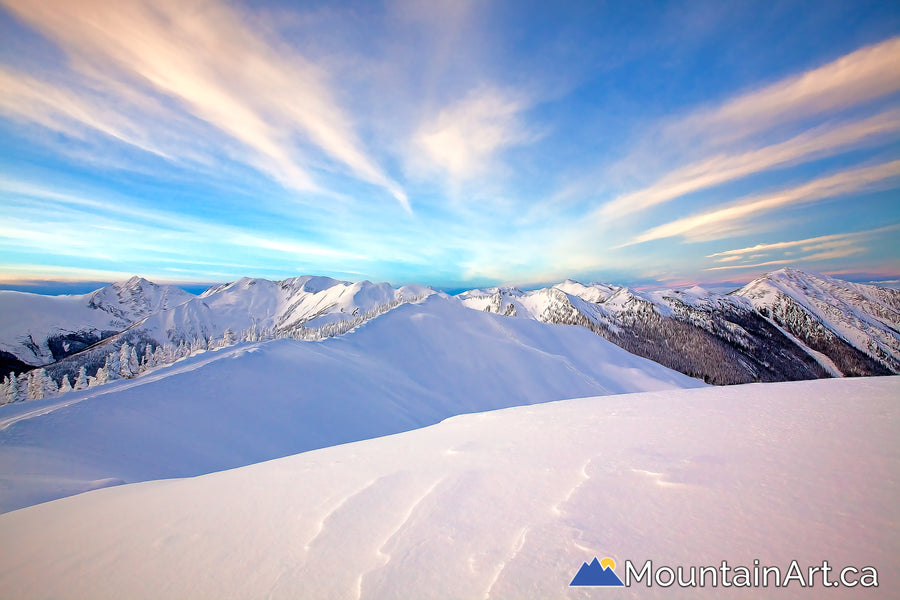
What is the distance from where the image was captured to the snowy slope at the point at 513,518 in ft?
8.25

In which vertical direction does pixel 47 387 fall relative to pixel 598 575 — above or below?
below

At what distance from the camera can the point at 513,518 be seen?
3.26 meters

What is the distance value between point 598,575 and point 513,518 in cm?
92

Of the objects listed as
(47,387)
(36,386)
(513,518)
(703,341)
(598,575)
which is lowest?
(703,341)

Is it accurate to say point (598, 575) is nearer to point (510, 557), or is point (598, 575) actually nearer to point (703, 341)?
point (510, 557)

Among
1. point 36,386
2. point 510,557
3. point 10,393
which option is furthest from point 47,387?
point 510,557

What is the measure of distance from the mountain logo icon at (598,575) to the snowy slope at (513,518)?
72mm

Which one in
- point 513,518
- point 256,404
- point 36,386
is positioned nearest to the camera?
point 513,518

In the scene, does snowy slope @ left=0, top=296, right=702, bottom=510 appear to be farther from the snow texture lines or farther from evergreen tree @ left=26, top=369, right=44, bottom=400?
evergreen tree @ left=26, top=369, right=44, bottom=400

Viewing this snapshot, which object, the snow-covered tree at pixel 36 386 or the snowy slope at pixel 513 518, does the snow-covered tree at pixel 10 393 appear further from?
the snowy slope at pixel 513 518

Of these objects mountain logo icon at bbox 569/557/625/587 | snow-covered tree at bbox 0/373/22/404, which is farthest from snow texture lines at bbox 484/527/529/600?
snow-covered tree at bbox 0/373/22/404

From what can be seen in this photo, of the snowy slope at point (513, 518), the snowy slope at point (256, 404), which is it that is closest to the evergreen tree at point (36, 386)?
the snowy slope at point (256, 404)

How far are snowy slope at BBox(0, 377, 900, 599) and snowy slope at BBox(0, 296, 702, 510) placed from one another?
27.2 feet

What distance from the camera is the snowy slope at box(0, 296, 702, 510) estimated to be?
12688 mm
